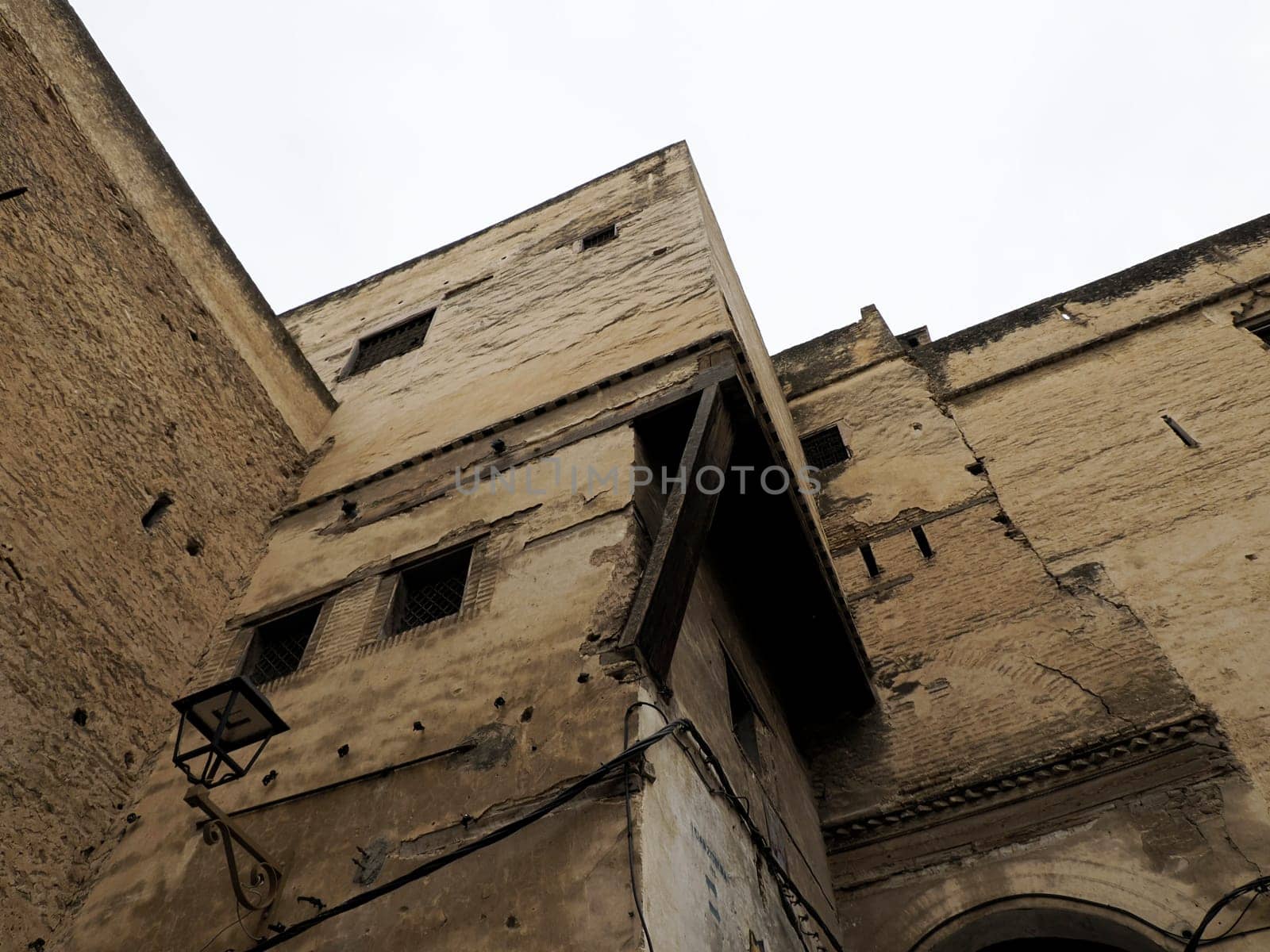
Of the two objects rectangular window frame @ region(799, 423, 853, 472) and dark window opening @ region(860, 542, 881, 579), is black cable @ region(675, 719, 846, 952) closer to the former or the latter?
dark window opening @ region(860, 542, 881, 579)

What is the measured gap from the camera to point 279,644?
6035 millimetres

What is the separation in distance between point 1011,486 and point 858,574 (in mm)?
1783

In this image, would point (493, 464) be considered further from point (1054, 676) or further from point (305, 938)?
point (1054, 676)

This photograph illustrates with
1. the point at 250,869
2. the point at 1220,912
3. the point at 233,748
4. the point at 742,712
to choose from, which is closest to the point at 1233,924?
the point at 1220,912

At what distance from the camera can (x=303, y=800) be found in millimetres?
4508

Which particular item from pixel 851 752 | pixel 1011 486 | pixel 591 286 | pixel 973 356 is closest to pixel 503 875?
pixel 851 752

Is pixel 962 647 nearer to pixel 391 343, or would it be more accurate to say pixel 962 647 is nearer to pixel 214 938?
pixel 214 938

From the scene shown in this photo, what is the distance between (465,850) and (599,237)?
23.4 feet

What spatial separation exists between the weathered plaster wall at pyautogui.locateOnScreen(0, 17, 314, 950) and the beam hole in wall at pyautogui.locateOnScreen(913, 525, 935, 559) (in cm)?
573

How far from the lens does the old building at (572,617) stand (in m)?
4.21

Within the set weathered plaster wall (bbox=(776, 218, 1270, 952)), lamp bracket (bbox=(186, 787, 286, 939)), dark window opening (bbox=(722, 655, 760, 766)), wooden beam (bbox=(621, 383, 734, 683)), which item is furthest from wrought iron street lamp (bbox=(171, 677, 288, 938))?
weathered plaster wall (bbox=(776, 218, 1270, 952))

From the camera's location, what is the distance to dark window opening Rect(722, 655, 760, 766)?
19.3 feet

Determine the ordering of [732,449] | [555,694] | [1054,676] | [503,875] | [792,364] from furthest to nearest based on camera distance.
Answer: [792,364], [1054,676], [732,449], [555,694], [503,875]

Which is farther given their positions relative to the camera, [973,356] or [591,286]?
[973,356]
